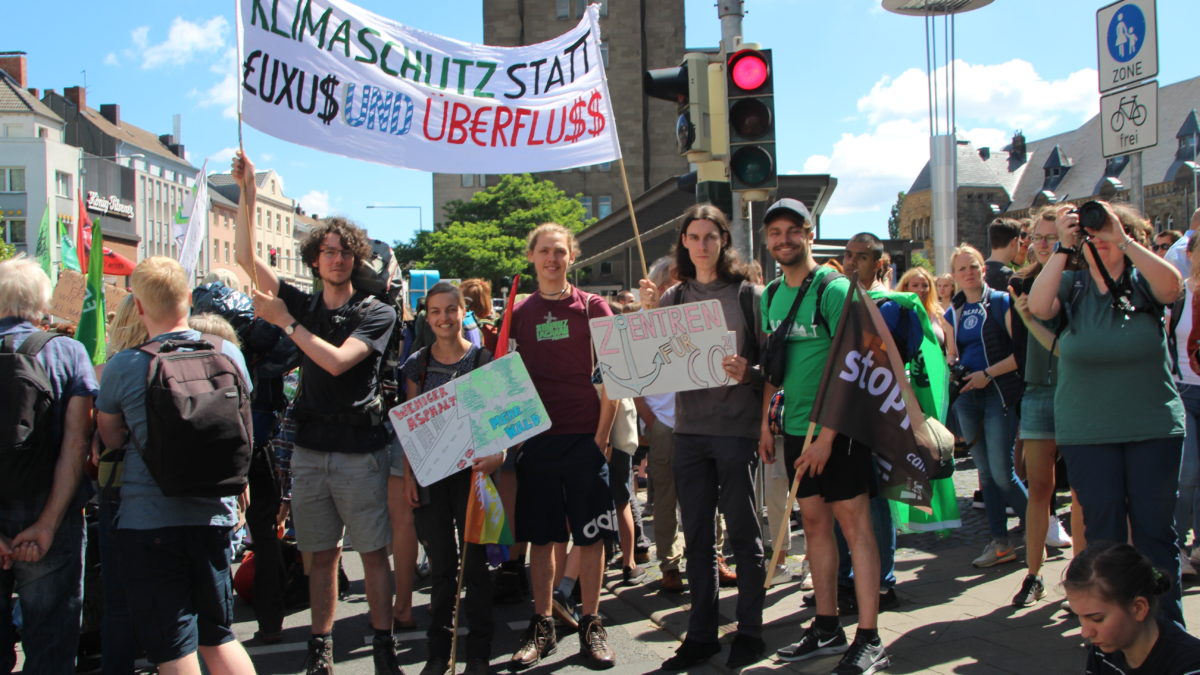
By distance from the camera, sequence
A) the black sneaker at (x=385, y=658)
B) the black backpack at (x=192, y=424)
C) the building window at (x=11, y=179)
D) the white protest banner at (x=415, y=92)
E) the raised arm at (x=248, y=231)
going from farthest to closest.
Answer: the building window at (x=11, y=179) → the white protest banner at (x=415, y=92) → the black sneaker at (x=385, y=658) → the raised arm at (x=248, y=231) → the black backpack at (x=192, y=424)

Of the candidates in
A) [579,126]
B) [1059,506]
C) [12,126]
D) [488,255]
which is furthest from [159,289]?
[12,126]

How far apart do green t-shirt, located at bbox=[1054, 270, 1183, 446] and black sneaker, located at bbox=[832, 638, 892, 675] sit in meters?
1.16

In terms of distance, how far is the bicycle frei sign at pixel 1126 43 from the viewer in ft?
20.4

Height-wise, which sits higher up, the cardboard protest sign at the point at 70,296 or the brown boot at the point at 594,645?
the cardboard protest sign at the point at 70,296

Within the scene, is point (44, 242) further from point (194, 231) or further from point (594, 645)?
point (594, 645)

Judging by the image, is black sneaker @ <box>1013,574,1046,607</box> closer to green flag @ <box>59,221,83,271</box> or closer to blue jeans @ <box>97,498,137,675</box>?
blue jeans @ <box>97,498,137,675</box>

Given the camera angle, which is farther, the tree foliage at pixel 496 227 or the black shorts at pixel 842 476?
the tree foliage at pixel 496 227

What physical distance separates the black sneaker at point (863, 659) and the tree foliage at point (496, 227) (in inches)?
2065

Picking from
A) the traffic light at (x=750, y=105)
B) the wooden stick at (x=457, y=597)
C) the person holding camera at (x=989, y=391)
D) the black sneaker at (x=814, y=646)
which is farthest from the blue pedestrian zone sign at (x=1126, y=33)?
the wooden stick at (x=457, y=597)

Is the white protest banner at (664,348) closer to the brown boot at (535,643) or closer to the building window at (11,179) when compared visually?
the brown boot at (535,643)

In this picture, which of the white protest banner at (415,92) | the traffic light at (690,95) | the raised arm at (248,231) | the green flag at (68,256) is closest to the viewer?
the raised arm at (248,231)

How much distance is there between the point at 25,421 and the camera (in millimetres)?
A: 3562

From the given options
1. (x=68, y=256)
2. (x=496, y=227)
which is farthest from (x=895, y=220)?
(x=68, y=256)

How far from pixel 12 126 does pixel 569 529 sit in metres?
70.3
